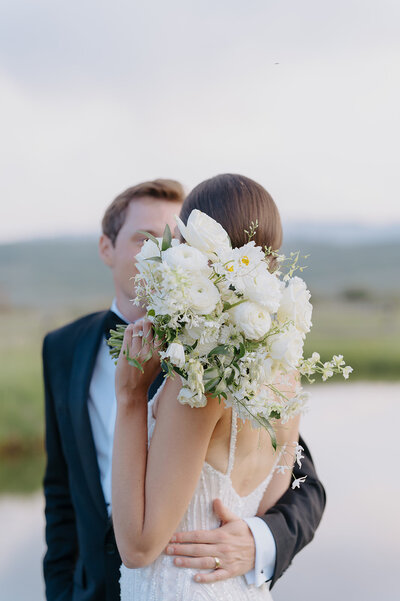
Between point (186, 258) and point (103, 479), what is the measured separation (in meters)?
1.12

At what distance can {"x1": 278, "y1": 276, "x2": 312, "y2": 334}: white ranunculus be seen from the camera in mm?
1192

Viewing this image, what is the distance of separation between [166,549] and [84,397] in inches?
29.8

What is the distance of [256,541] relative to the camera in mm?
1502

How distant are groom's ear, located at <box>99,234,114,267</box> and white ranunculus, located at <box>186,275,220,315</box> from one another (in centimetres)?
127

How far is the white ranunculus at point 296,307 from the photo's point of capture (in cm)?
119

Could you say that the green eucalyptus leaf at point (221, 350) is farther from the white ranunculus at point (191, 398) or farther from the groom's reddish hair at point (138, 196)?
the groom's reddish hair at point (138, 196)

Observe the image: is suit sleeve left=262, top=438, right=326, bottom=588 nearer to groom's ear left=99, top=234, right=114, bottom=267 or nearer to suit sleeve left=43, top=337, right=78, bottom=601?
suit sleeve left=43, top=337, right=78, bottom=601

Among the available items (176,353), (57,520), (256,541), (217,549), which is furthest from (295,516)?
(57,520)

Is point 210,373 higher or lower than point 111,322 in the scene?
higher

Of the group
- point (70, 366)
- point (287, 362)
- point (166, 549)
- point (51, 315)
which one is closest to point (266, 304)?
point (287, 362)

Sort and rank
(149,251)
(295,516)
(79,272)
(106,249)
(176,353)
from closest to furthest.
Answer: (176,353), (149,251), (295,516), (106,249), (79,272)

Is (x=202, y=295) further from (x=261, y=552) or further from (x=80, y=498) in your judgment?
(x=80, y=498)

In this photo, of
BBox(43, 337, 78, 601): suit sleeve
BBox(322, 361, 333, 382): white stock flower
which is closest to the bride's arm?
BBox(322, 361, 333, 382): white stock flower

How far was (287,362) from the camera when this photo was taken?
1.14 metres
